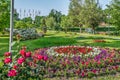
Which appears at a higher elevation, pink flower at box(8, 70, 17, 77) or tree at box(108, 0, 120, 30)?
tree at box(108, 0, 120, 30)

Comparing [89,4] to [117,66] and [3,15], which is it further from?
[117,66]

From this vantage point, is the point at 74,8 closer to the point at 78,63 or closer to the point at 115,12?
the point at 115,12

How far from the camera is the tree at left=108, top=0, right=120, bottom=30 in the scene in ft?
98.9

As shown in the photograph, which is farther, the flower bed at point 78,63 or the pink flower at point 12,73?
the flower bed at point 78,63

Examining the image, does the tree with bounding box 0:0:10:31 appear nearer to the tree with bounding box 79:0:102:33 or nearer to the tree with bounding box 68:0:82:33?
the tree with bounding box 79:0:102:33

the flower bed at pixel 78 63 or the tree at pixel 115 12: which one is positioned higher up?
the tree at pixel 115 12

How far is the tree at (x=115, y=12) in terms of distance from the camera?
3016cm

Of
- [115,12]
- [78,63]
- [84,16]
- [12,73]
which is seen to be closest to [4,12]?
[115,12]

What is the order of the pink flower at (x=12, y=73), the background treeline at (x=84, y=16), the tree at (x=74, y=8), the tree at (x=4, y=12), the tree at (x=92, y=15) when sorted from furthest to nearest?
the tree at (x=74, y=8) → the tree at (x=92, y=15) → the background treeline at (x=84, y=16) → the tree at (x=4, y=12) → the pink flower at (x=12, y=73)

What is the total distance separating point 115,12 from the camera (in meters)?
31.1

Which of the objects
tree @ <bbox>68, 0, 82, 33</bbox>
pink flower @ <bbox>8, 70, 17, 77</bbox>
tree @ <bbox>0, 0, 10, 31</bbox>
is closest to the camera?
pink flower @ <bbox>8, 70, 17, 77</bbox>

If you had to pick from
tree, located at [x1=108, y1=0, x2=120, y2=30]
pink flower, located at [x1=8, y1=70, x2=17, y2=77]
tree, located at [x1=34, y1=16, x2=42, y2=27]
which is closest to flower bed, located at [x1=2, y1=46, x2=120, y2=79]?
pink flower, located at [x1=8, y1=70, x2=17, y2=77]

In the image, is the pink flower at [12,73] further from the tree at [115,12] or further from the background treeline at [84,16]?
the tree at [115,12]

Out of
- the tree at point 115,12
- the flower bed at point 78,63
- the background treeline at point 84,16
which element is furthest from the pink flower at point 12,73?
the tree at point 115,12
